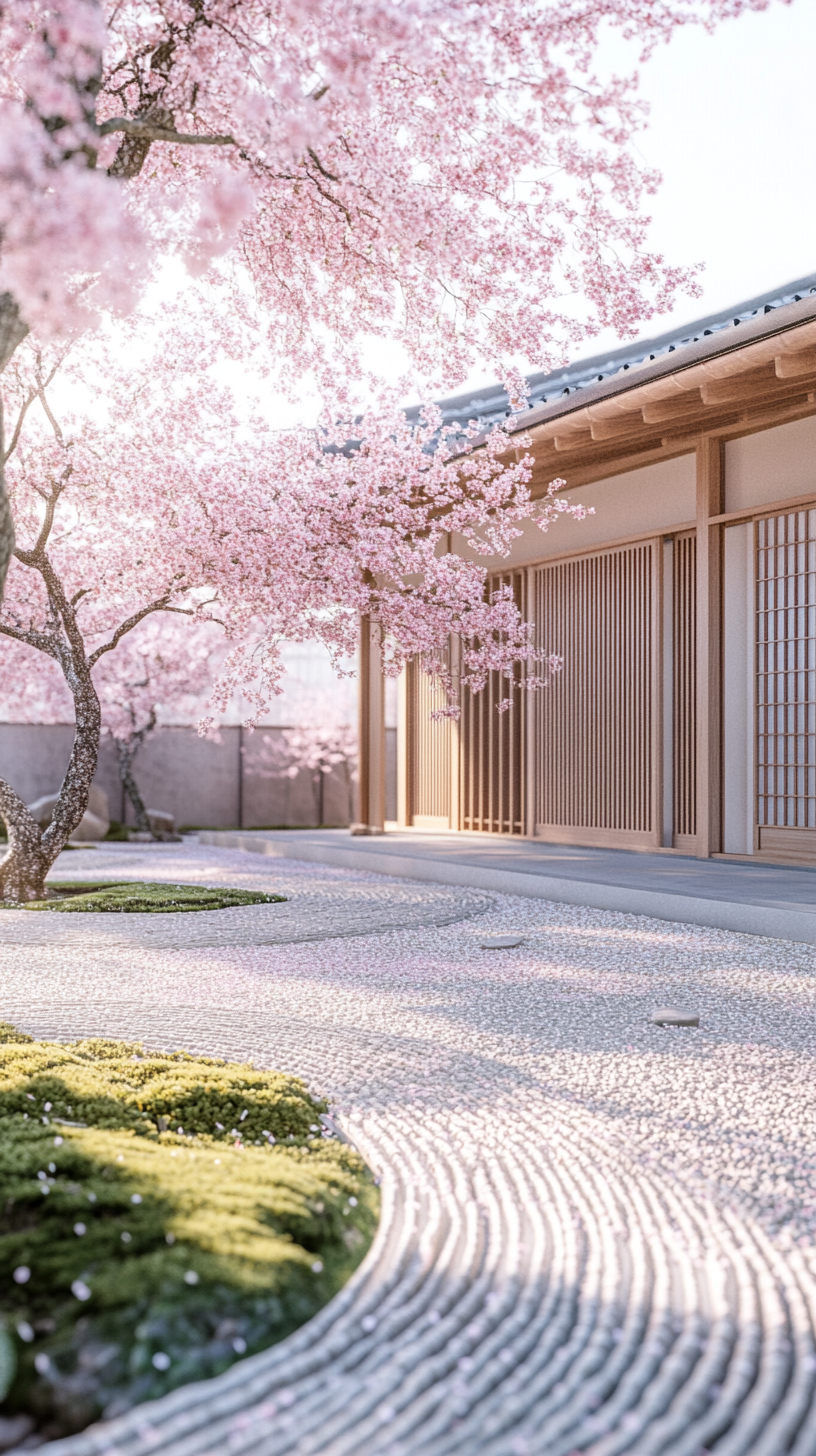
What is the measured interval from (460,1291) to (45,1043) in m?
1.63

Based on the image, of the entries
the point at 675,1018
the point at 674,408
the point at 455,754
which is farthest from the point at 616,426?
the point at 675,1018

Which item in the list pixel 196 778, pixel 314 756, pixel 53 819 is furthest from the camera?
pixel 314 756

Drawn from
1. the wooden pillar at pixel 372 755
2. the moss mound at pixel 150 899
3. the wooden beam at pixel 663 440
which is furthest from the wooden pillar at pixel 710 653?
the wooden pillar at pixel 372 755

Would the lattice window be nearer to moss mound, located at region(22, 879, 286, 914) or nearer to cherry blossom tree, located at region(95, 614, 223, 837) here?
moss mound, located at region(22, 879, 286, 914)

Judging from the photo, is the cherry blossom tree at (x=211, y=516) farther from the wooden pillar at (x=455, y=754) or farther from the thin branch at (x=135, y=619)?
the wooden pillar at (x=455, y=754)

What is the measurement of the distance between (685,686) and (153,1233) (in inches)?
243

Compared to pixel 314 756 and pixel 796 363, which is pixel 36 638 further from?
pixel 314 756

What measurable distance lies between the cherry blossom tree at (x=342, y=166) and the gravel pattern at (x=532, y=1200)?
1400mm

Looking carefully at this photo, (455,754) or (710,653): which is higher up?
(710,653)

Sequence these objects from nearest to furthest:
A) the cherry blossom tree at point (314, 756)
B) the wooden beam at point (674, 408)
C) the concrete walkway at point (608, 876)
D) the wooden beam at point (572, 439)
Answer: the concrete walkway at point (608, 876)
the wooden beam at point (674, 408)
the wooden beam at point (572, 439)
the cherry blossom tree at point (314, 756)

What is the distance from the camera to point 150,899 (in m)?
5.97

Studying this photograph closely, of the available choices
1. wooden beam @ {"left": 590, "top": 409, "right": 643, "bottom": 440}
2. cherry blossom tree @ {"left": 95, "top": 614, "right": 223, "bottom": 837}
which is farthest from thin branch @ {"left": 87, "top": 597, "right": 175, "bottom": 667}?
cherry blossom tree @ {"left": 95, "top": 614, "right": 223, "bottom": 837}

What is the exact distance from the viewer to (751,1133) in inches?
85.5

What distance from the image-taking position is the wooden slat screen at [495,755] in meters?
8.88
